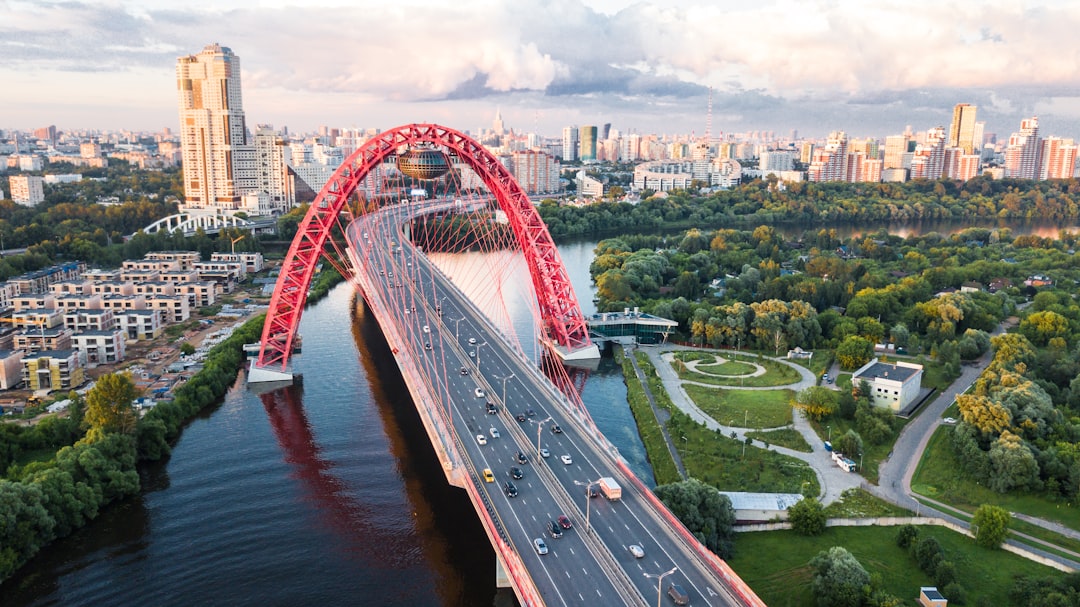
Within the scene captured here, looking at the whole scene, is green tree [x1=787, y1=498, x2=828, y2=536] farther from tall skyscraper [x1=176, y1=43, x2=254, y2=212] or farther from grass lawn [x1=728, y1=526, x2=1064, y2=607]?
tall skyscraper [x1=176, y1=43, x2=254, y2=212]

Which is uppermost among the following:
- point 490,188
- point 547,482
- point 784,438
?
point 490,188

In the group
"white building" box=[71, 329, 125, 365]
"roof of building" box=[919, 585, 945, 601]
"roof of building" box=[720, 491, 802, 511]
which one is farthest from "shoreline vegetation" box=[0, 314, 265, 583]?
"roof of building" box=[919, 585, 945, 601]

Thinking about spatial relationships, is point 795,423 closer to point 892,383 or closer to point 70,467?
point 892,383

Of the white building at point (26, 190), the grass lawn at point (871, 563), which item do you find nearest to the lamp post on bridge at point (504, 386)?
the grass lawn at point (871, 563)

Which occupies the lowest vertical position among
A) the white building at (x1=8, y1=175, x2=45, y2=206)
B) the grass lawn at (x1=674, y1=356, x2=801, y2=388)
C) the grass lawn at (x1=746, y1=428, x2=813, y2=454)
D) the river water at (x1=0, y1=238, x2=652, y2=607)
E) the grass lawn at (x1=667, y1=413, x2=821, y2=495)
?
the river water at (x1=0, y1=238, x2=652, y2=607)

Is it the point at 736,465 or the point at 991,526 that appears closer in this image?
the point at 991,526

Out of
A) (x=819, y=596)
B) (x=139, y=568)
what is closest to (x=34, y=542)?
(x=139, y=568)

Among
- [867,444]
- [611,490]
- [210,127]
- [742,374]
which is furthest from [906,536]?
[210,127]
